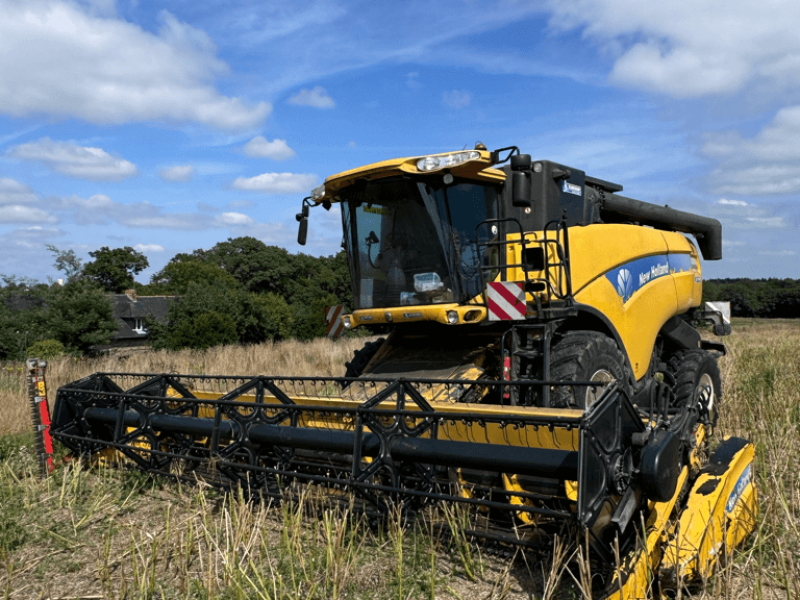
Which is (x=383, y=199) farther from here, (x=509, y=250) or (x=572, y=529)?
(x=572, y=529)

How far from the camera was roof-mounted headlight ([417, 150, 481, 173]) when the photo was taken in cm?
435

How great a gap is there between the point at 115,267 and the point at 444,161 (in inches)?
Answer: 2134

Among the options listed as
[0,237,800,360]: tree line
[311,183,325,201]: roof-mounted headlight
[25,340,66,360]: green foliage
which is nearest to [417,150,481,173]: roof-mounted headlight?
[311,183,325,201]: roof-mounted headlight

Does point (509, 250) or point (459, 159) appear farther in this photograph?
point (509, 250)

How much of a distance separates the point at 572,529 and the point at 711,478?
777 mm

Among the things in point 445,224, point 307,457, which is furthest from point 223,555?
point 445,224

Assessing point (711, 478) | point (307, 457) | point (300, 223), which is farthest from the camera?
point (300, 223)

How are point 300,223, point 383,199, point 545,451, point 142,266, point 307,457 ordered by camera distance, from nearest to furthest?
point 545,451 < point 307,457 < point 383,199 < point 300,223 < point 142,266

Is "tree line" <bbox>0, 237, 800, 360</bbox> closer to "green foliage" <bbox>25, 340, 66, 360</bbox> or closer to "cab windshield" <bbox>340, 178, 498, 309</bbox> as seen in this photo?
"green foliage" <bbox>25, 340, 66, 360</bbox>

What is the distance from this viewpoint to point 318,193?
5125 mm

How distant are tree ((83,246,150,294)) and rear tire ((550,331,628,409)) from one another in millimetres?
53677

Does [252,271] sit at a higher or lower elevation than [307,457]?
higher

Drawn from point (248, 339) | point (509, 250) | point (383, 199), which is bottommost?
point (248, 339)

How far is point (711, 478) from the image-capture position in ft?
10.1
